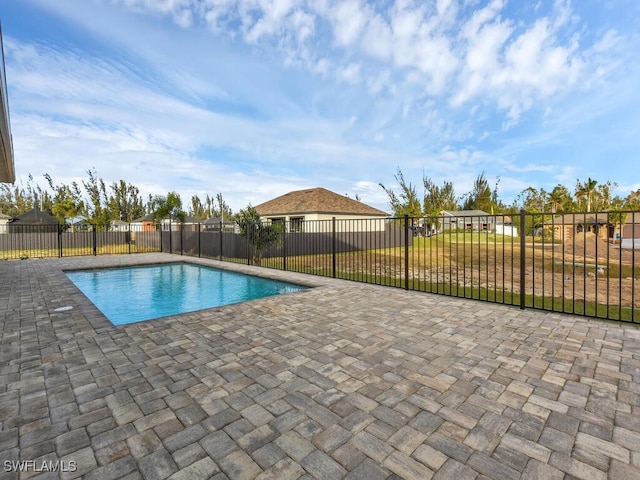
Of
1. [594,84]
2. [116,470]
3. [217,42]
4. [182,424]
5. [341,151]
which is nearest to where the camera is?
[116,470]

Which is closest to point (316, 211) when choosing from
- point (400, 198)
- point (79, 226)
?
point (79, 226)

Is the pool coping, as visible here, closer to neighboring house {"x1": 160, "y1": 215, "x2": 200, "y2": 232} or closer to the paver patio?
the paver patio

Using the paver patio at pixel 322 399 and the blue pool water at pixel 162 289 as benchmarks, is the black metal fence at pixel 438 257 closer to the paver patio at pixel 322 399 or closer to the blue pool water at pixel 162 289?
the paver patio at pixel 322 399

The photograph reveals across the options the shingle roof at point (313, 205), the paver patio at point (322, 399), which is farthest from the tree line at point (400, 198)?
the paver patio at point (322, 399)

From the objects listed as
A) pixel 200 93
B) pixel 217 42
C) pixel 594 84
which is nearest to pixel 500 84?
pixel 594 84

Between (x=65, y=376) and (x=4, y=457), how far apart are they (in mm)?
1111

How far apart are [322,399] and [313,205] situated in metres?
19.3

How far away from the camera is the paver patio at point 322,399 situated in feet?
5.50

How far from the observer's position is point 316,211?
66.3 feet

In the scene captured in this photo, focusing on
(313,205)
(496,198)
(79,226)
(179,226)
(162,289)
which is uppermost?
(496,198)

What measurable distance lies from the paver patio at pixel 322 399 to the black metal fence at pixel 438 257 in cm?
149

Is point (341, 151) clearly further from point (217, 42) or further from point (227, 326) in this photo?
point (227, 326)

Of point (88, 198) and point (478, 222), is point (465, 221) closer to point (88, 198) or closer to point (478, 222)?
point (478, 222)

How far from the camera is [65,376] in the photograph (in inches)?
106
